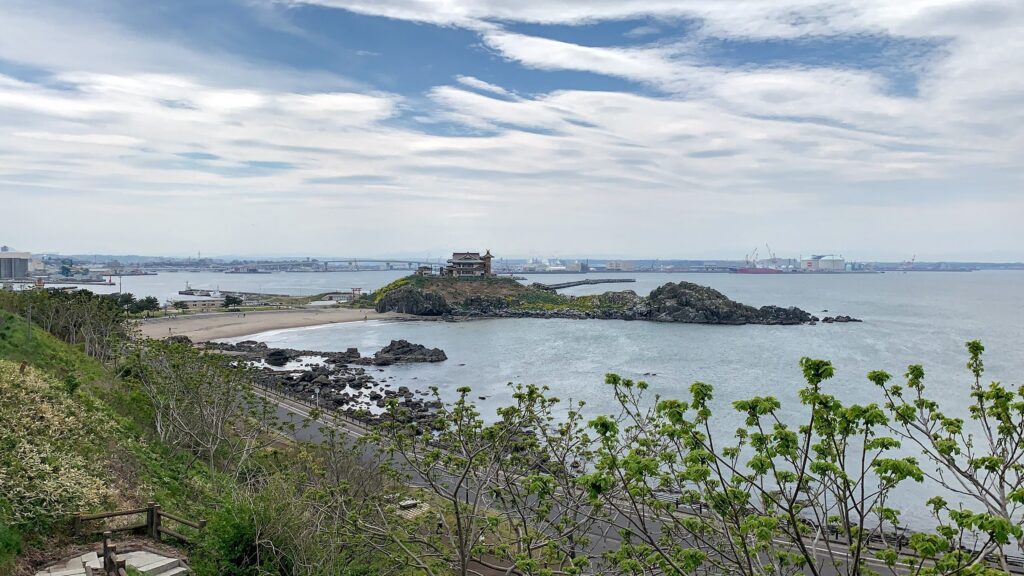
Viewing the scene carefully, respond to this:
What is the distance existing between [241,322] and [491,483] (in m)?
64.0

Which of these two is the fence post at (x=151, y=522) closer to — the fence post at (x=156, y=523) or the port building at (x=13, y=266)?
the fence post at (x=156, y=523)

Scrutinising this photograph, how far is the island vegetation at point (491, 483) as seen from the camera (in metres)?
6.13

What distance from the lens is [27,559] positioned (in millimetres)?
8914

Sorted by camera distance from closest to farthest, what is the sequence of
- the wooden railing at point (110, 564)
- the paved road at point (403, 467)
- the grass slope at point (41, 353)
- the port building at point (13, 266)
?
the wooden railing at point (110, 564) < the paved road at point (403, 467) < the grass slope at point (41, 353) < the port building at point (13, 266)

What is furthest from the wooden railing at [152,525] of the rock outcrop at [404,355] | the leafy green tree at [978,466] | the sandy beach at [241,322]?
the sandy beach at [241,322]

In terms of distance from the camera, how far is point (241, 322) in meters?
70.2

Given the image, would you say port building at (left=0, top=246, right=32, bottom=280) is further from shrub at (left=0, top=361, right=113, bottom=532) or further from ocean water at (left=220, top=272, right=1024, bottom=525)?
shrub at (left=0, top=361, right=113, bottom=532)

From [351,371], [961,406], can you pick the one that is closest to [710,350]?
[961,406]

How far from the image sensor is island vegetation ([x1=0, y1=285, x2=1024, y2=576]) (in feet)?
A: 20.1

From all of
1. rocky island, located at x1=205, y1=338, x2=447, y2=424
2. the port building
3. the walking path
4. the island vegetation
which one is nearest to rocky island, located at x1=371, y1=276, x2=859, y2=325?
rocky island, located at x1=205, y1=338, x2=447, y2=424

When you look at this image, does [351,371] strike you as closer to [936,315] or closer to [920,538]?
[920,538]

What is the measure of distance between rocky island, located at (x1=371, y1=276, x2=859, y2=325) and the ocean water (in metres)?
4.49

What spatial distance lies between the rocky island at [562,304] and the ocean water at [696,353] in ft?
14.7

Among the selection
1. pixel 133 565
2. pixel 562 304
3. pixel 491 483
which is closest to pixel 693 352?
pixel 562 304
